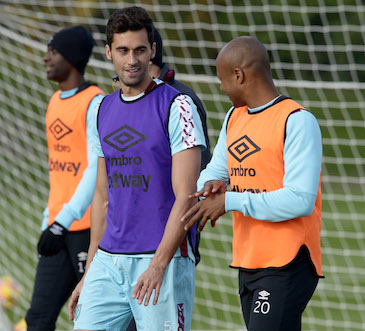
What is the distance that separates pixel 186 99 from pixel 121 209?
1.68 feet

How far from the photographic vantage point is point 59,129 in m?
4.44

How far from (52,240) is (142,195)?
116 cm

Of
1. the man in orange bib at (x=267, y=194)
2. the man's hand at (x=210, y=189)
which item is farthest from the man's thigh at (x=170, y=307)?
the man's hand at (x=210, y=189)

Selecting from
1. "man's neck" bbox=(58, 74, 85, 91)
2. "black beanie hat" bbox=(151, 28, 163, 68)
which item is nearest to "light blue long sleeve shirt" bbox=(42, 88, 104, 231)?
"black beanie hat" bbox=(151, 28, 163, 68)

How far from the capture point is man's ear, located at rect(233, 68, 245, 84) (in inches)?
118

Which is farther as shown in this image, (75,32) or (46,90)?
(46,90)

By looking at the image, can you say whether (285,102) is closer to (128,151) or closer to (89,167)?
(128,151)

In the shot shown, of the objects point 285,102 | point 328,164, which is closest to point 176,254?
point 285,102

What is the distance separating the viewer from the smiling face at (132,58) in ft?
10.6

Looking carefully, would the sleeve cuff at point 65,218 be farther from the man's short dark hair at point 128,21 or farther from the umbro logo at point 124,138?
the man's short dark hair at point 128,21

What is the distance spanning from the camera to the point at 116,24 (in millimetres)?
3248

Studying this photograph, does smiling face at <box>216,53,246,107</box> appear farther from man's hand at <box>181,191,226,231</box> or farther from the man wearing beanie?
the man wearing beanie

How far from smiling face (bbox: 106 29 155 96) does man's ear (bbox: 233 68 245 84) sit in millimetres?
431

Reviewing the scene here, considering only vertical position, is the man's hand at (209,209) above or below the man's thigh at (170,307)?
above
